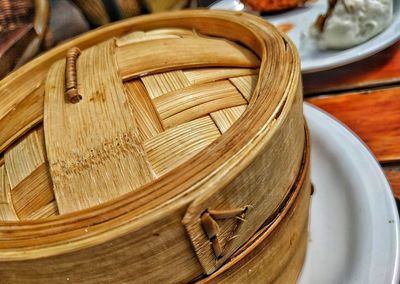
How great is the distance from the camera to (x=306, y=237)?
100 centimetres

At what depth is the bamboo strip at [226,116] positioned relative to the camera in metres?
0.76

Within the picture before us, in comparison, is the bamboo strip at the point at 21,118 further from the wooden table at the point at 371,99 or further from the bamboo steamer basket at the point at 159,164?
the wooden table at the point at 371,99

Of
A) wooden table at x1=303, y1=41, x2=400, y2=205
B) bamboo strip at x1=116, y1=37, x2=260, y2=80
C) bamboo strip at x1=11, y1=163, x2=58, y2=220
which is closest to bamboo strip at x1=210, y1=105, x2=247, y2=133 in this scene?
bamboo strip at x1=116, y1=37, x2=260, y2=80

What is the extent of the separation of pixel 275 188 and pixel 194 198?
0.20m

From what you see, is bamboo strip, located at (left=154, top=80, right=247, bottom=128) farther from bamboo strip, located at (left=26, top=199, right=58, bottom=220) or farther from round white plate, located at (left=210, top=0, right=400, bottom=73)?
round white plate, located at (left=210, top=0, right=400, bottom=73)

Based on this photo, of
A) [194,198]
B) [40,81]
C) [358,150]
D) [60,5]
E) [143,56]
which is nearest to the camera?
[194,198]

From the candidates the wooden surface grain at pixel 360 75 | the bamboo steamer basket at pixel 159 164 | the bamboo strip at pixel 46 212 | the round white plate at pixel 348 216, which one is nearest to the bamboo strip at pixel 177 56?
the bamboo steamer basket at pixel 159 164

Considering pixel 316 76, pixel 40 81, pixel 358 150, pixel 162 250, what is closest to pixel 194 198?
pixel 162 250

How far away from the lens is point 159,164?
0.70m

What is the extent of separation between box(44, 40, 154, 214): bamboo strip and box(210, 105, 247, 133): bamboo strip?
0.15 meters

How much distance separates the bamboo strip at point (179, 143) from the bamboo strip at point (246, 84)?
0.10m

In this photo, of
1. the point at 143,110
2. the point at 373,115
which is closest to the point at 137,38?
the point at 143,110

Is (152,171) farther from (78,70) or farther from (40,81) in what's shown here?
(40,81)

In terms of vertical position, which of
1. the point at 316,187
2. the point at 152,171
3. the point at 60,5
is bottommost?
the point at 316,187
